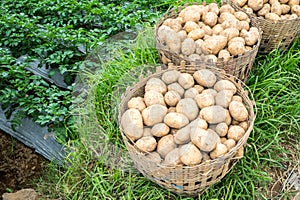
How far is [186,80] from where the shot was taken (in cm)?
196

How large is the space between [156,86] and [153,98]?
→ 10cm

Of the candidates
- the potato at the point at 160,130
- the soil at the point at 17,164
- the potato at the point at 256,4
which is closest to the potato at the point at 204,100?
the potato at the point at 160,130

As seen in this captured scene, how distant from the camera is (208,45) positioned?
2.11 meters

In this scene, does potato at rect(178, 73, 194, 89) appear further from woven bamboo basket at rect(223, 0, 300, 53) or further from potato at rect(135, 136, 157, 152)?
woven bamboo basket at rect(223, 0, 300, 53)

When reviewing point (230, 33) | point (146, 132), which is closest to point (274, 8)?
point (230, 33)

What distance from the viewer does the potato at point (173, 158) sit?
5.63 ft

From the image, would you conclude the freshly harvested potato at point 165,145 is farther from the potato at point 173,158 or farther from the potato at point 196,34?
the potato at point 196,34

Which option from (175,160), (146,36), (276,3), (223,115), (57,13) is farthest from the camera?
(57,13)

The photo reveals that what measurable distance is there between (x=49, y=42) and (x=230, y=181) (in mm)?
1616

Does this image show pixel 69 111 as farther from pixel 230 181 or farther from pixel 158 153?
pixel 230 181

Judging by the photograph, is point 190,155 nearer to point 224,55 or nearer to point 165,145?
point 165,145

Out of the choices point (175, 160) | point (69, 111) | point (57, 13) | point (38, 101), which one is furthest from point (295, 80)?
point (57, 13)

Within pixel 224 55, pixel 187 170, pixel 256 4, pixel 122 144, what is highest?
pixel 256 4

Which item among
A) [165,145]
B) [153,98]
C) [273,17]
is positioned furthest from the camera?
[273,17]
